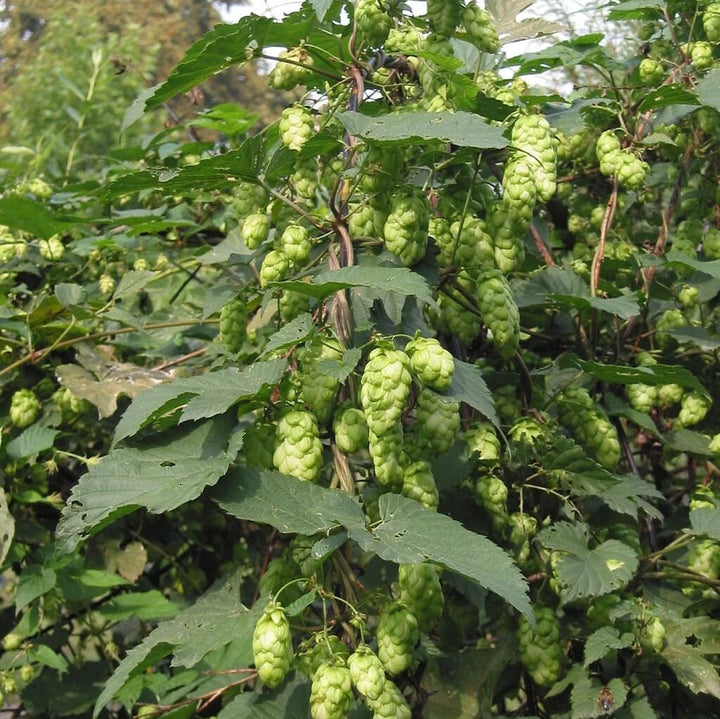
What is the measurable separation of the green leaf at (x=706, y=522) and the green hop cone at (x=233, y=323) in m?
0.87

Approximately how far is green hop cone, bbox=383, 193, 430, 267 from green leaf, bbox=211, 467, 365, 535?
0.38 metres

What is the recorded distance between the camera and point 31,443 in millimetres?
2184

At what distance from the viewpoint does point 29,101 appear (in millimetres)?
13562

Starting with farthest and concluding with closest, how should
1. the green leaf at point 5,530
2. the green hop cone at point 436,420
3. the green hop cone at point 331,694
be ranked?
1. the green leaf at point 5,530
2. the green hop cone at point 436,420
3. the green hop cone at point 331,694

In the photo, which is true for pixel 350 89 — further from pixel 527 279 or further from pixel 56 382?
pixel 56 382

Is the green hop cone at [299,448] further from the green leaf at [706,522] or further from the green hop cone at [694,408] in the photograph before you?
the green hop cone at [694,408]

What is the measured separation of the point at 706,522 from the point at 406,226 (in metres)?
0.77

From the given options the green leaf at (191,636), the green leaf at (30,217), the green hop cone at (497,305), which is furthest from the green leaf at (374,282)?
the green leaf at (30,217)

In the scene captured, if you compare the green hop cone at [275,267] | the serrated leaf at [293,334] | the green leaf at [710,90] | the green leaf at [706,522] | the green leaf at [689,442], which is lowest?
the green leaf at [689,442]

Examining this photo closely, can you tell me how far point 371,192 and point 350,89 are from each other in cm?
25

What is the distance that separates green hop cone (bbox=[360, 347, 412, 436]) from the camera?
126cm

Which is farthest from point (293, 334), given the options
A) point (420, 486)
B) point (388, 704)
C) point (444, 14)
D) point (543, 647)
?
point (543, 647)

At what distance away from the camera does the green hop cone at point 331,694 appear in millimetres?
1212

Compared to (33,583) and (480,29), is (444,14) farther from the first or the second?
(33,583)
